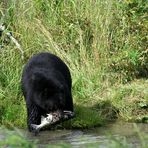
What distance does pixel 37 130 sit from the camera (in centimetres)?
658

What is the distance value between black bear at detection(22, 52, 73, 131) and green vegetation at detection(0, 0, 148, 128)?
1.10 meters

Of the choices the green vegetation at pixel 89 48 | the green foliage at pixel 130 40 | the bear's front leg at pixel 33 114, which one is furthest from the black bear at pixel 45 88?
the green foliage at pixel 130 40

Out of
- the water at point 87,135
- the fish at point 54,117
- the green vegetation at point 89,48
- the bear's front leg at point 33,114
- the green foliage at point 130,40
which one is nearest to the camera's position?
the fish at point 54,117

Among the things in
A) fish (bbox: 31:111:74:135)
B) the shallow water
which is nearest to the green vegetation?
the shallow water

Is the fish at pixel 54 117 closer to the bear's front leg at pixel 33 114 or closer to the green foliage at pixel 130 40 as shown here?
the bear's front leg at pixel 33 114

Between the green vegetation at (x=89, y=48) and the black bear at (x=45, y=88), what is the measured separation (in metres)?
1.10

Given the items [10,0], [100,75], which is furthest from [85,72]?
[10,0]

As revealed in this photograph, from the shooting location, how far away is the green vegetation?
796 centimetres

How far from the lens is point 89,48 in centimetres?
903

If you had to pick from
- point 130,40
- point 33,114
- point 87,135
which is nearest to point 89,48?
point 130,40

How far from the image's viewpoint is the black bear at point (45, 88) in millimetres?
5988

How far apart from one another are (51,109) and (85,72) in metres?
2.76

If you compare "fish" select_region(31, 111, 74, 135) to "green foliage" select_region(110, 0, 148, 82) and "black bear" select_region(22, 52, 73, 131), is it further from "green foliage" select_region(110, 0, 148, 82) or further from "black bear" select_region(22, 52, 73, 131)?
"green foliage" select_region(110, 0, 148, 82)

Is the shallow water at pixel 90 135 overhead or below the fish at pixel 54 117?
below
